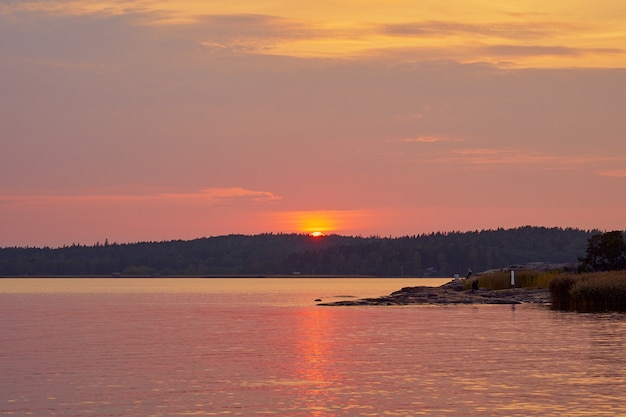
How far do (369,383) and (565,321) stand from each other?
32.5 meters

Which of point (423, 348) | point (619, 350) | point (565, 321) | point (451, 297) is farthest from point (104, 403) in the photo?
point (451, 297)

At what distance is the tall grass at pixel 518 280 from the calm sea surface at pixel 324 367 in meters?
36.8

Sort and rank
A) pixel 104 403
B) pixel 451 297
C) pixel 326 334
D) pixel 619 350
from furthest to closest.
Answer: pixel 451 297 < pixel 326 334 < pixel 619 350 < pixel 104 403

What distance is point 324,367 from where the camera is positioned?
45125 mm

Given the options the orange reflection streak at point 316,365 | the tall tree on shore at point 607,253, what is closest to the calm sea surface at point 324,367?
the orange reflection streak at point 316,365

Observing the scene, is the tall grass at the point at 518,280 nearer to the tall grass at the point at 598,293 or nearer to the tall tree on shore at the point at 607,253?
the tall tree on shore at the point at 607,253

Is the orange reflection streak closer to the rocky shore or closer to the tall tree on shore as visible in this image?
the rocky shore

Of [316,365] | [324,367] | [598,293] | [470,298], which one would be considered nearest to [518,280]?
[470,298]

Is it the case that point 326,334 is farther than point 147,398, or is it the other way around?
point 326,334

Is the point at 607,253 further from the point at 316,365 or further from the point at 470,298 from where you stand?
the point at 316,365

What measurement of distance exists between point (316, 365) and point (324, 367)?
93 cm

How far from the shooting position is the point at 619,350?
4900 cm

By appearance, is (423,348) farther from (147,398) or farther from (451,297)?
(451,297)

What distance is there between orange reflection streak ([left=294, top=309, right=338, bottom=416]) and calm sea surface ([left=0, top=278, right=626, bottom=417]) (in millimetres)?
68
